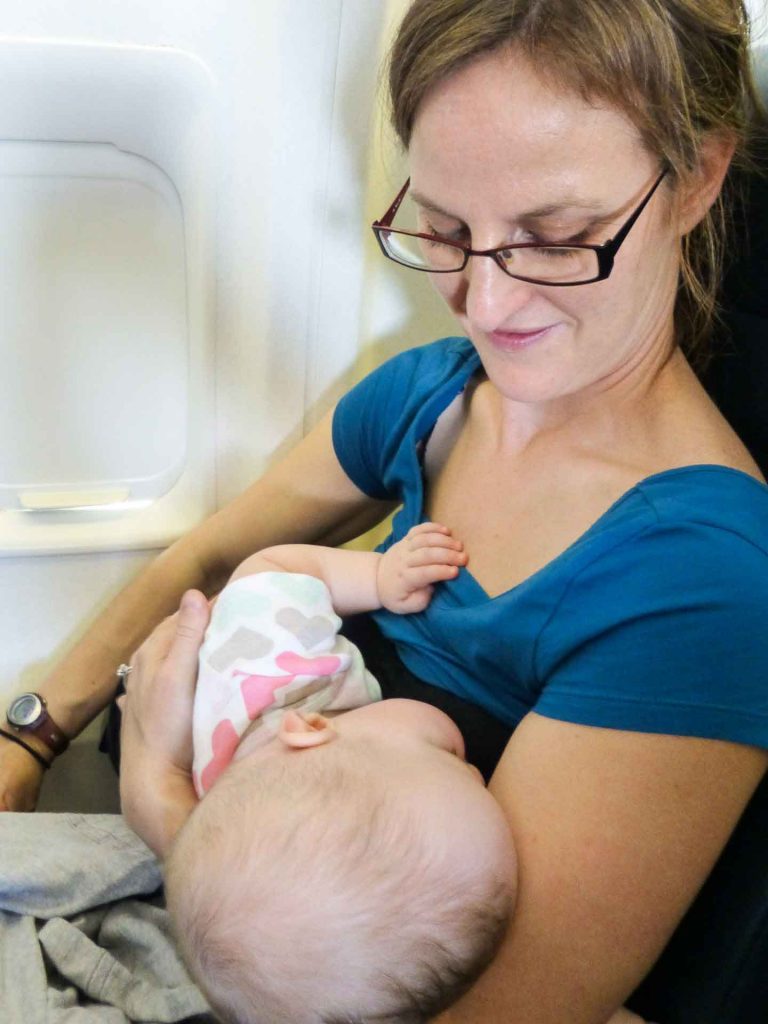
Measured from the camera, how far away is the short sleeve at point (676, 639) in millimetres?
870

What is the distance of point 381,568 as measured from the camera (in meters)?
1.24

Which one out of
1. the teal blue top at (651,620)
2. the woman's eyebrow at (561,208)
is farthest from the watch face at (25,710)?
the woman's eyebrow at (561,208)

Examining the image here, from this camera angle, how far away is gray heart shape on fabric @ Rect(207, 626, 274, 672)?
3.78ft

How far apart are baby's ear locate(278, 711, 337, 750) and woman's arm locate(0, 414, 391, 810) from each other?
527 millimetres

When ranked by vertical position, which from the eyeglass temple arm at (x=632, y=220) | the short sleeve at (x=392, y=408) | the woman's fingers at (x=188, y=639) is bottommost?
the woman's fingers at (x=188, y=639)

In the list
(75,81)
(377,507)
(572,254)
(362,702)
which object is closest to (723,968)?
(362,702)

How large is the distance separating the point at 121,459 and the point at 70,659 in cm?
35

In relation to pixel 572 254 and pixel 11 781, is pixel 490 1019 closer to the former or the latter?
pixel 572 254

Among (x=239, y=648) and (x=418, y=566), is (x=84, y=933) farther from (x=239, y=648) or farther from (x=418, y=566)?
(x=418, y=566)

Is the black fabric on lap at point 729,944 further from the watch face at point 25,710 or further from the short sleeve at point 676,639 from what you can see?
the watch face at point 25,710

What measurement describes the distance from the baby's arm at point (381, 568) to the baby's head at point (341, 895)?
292 millimetres

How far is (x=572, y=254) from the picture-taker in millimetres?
902

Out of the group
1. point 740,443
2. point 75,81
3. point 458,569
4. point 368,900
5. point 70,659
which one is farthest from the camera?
point 70,659

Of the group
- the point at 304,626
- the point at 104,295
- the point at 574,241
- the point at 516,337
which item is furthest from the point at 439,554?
the point at 104,295
